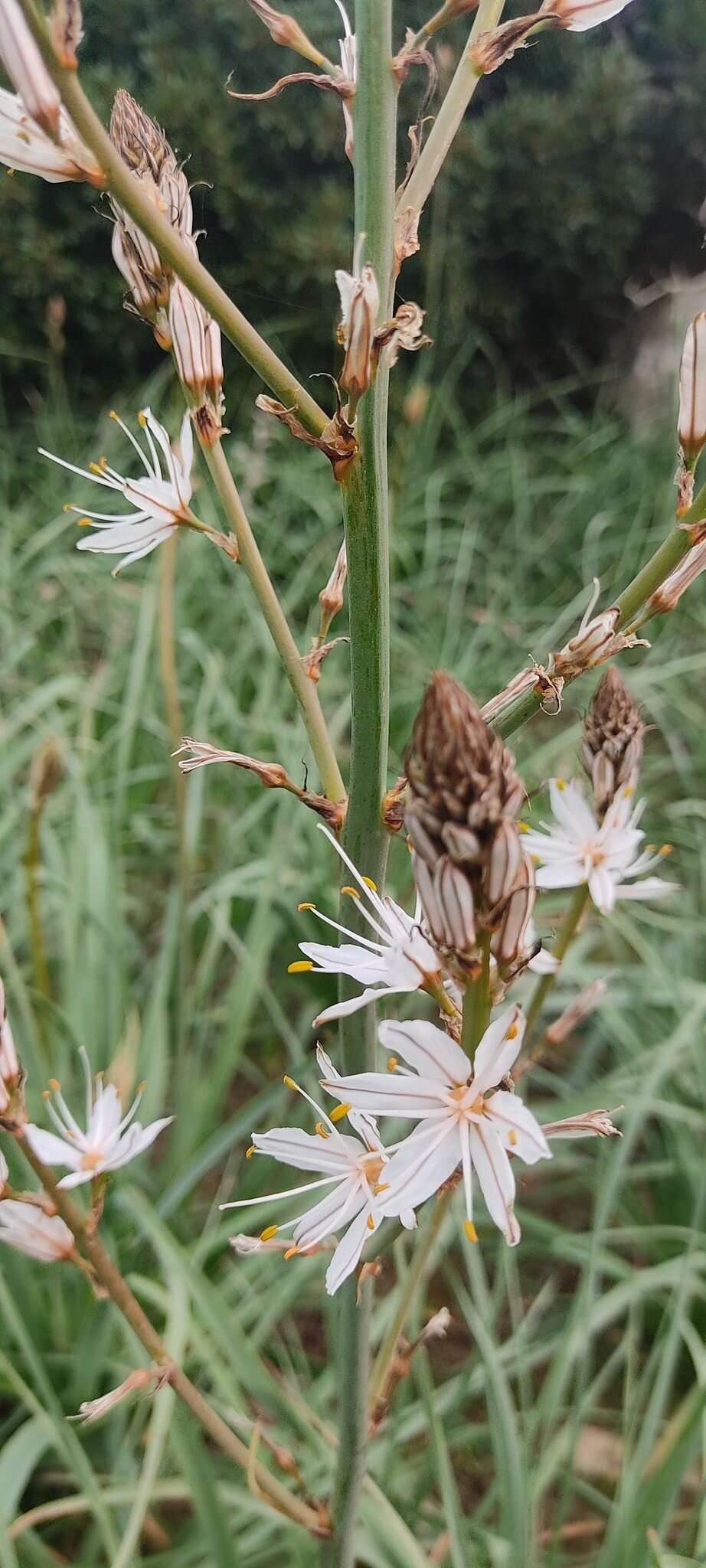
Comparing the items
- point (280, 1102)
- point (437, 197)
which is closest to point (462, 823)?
point (280, 1102)

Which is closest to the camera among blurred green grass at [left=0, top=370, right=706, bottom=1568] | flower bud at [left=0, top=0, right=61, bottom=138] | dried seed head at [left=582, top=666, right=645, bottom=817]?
flower bud at [left=0, top=0, right=61, bottom=138]

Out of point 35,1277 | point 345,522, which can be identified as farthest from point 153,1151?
point 345,522

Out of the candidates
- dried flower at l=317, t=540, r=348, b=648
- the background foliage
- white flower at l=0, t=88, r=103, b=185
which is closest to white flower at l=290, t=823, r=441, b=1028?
dried flower at l=317, t=540, r=348, b=648

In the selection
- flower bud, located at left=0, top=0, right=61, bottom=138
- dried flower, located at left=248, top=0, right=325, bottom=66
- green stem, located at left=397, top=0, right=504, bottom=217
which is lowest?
flower bud, located at left=0, top=0, right=61, bottom=138

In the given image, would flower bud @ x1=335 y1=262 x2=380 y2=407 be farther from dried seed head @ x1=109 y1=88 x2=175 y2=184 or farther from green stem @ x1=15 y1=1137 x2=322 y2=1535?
green stem @ x1=15 y1=1137 x2=322 y2=1535

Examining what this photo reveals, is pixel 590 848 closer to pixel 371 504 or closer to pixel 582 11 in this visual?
pixel 371 504

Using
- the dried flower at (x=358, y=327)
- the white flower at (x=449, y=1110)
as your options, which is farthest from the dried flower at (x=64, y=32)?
the white flower at (x=449, y=1110)

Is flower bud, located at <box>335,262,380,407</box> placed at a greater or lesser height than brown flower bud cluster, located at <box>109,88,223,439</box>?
lesser
